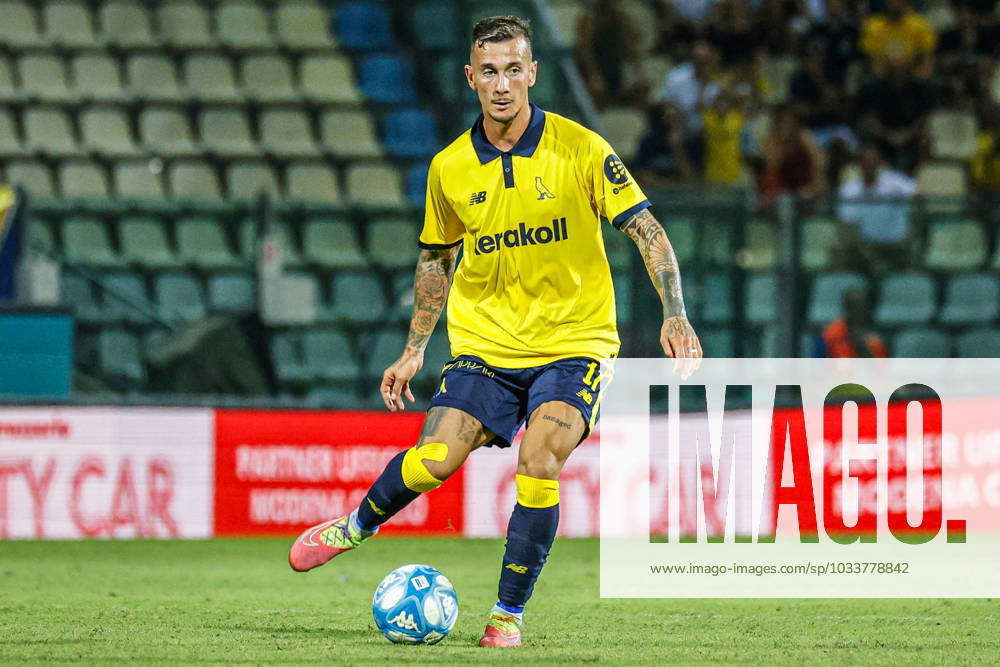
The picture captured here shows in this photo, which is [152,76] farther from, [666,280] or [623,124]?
[666,280]

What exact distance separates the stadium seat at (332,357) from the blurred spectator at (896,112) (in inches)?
213

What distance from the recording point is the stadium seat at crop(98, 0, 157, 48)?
1479 centimetres

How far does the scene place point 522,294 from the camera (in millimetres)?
6113

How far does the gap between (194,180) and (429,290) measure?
7.60 meters

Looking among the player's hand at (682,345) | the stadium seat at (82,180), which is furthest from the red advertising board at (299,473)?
the player's hand at (682,345)

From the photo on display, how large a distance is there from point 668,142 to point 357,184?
2694 millimetres

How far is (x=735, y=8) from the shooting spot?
49.7ft

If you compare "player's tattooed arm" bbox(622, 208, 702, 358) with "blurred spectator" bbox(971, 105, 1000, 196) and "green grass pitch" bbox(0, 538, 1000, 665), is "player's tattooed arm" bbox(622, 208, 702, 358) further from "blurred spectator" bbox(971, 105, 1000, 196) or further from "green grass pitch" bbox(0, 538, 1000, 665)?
"blurred spectator" bbox(971, 105, 1000, 196)

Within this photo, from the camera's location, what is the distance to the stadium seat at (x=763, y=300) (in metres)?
10.8

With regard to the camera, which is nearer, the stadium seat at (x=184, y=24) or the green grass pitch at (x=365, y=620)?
the green grass pitch at (x=365, y=620)

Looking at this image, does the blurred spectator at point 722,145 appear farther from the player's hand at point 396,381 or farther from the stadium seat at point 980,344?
the player's hand at point 396,381

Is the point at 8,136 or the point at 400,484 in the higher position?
the point at 8,136

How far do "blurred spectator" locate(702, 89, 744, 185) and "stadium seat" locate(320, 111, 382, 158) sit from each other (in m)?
2.93

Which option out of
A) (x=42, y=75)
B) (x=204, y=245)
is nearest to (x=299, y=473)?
(x=204, y=245)
